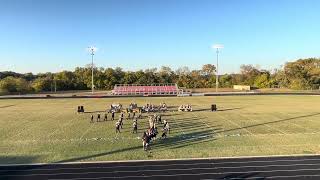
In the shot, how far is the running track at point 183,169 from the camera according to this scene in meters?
22.0

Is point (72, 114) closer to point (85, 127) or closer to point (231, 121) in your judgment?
point (85, 127)

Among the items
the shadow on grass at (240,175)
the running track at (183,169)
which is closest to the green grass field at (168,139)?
the running track at (183,169)

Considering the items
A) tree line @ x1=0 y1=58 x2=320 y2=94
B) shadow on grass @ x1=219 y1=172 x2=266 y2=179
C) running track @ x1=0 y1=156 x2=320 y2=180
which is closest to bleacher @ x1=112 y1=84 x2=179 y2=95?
tree line @ x1=0 y1=58 x2=320 y2=94

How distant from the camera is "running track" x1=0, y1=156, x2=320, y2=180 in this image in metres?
22.0

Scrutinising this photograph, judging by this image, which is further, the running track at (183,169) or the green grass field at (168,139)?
the green grass field at (168,139)

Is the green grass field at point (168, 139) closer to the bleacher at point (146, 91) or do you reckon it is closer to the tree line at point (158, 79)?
the bleacher at point (146, 91)

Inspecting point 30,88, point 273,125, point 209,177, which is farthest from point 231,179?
point 30,88

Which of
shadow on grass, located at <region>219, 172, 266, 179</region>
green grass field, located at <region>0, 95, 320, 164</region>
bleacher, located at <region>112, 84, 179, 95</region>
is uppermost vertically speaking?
bleacher, located at <region>112, 84, 179, 95</region>

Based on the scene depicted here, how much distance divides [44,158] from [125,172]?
677 cm

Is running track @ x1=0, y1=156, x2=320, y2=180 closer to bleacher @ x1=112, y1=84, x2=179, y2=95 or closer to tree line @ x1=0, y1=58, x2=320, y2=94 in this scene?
bleacher @ x1=112, y1=84, x2=179, y2=95

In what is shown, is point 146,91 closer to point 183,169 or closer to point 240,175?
point 183,169

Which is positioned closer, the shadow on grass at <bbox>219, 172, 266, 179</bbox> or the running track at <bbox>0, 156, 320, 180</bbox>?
the shadow on grass at <bbox>219, 172, 266, 179</bbox>

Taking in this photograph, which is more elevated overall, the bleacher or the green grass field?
the bleacher

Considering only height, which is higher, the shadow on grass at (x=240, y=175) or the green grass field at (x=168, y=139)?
the green grass field at (x=168, y=139)
